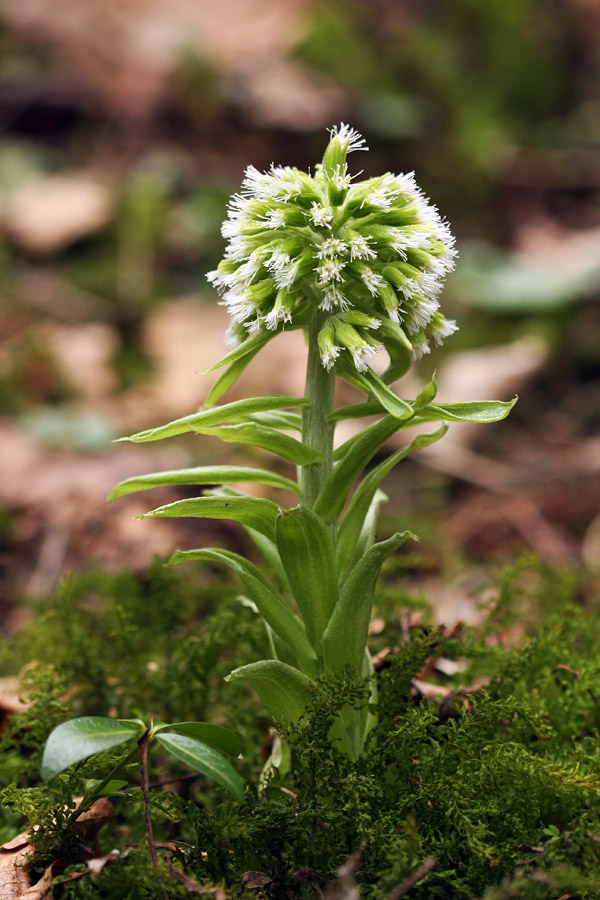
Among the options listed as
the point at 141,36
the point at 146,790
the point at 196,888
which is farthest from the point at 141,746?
the point at 141,36

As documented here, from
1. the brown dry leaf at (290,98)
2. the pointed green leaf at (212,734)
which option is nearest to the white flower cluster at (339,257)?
the pointed green leaf at (212,734)

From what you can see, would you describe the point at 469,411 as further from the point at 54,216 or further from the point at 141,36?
the point at 141,36

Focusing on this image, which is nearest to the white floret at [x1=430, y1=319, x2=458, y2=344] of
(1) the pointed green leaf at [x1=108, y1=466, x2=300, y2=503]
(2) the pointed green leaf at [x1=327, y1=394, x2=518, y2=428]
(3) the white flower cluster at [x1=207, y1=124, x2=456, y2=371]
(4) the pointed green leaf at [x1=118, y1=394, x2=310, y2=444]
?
(3) the white flower cluster at [x1=207, y1=124, x2=456, y2=371]

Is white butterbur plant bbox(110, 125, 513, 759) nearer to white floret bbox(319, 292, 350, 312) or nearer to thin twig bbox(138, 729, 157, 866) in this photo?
white floret bbox(319, 292, 350, 312)

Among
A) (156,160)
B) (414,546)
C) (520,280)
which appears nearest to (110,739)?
(414,546)

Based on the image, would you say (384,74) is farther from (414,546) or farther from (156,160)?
(414,546)

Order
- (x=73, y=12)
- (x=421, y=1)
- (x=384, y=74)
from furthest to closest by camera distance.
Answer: (x=73, y=12)
(x=421, y=1)
(x=384, y=74)
